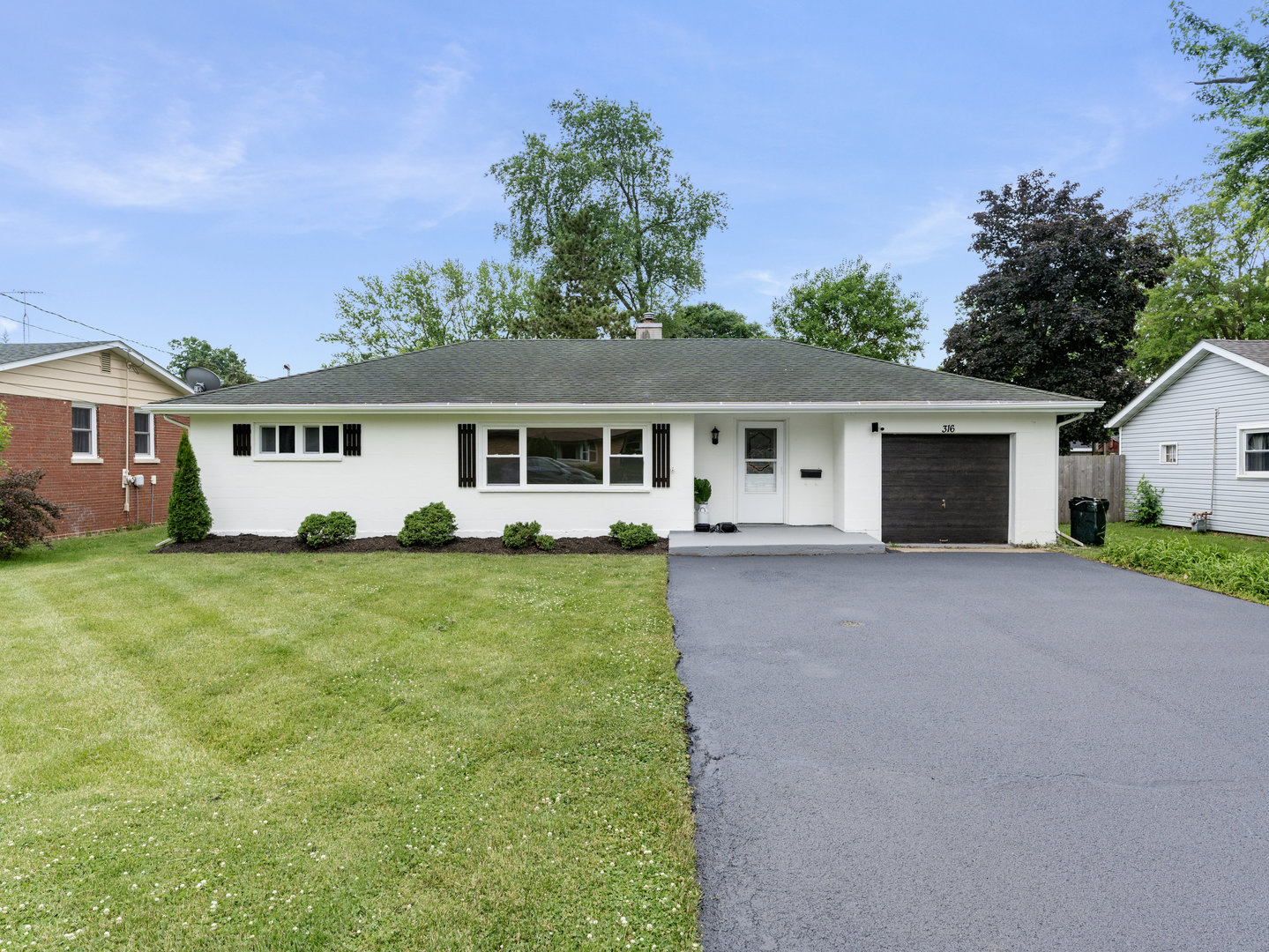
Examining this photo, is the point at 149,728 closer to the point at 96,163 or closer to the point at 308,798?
the point at 308,798

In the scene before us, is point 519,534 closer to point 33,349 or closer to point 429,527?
point 429,527

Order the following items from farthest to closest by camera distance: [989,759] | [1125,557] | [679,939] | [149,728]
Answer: [1125,557] < [149,728] < [989,759] < [679,939]

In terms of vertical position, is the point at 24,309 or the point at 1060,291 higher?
the point at 1060,291

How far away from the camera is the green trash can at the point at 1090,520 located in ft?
35.7

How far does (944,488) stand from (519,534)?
7642 millimetres

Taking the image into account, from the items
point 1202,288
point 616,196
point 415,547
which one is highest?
point 616,196

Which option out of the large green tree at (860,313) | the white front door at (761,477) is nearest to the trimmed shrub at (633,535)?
the white front door at (761,477)

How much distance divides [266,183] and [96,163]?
13.0 feet

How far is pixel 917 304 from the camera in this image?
31969mm

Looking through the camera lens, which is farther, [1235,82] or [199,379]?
[199,379]

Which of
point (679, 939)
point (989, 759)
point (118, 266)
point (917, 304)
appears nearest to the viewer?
point (679, 939)

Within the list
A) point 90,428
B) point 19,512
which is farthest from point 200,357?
point 19,512

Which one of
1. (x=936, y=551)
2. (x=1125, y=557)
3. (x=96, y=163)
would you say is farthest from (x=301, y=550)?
(x=96, y=163)

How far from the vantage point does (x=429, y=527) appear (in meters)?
10.6
